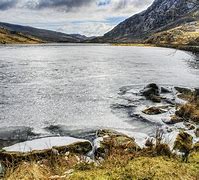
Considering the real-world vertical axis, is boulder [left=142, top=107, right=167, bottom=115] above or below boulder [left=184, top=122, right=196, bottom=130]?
below

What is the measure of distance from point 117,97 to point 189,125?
13.0 m

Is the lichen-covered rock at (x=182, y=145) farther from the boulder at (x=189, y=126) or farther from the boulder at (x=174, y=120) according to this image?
the boulder at (x=174, y=120)

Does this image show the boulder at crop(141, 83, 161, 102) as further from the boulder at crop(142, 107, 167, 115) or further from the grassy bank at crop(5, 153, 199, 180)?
the grassy bank at crop(5, 153, 199, 180)

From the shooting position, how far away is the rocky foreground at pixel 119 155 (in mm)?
8898

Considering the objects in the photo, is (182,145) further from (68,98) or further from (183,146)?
(68,98)

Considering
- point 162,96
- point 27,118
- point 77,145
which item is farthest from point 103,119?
point 162,96

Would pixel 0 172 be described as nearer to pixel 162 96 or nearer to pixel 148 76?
pixel 162 96

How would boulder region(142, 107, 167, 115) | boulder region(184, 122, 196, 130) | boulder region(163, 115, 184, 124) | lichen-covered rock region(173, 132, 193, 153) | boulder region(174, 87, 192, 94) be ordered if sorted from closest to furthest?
lichen-covered rock region(173, 132, 193, 153)
boulder region(184, 122, 196, 130)
boulder region(163, 115, 184, 124)
boulder region(142, 107, 167, 115)
boulder region(174, 87, 192, 94)

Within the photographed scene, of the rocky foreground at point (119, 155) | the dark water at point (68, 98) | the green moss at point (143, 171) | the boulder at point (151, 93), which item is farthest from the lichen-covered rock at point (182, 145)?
the boulder at point (151, 93)

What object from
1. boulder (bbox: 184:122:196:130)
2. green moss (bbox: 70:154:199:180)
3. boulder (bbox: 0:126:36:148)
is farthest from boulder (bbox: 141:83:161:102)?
green moss (bbox: 70:154:199:180)

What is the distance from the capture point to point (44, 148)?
16656 millimetres

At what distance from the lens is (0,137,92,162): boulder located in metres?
15.5

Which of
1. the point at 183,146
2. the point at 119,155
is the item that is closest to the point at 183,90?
the point at 183,146

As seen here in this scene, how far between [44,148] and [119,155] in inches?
278
